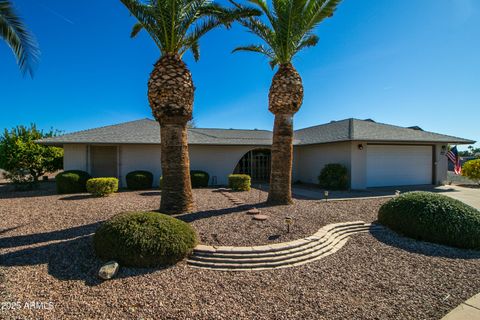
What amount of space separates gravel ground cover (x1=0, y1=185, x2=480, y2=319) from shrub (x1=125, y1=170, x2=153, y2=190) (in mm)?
7026

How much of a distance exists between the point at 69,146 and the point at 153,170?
15.3 ft

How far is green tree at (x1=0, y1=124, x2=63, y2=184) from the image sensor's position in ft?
47.1

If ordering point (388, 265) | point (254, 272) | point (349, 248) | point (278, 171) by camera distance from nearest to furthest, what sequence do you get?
1. point (254, 272)
2. point (388, 265)
3. point (349, 248)
4. point (278, 171)

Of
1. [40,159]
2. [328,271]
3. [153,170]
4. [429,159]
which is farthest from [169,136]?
[429,159]

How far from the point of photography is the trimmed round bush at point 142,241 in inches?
172

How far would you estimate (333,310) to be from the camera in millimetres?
3391

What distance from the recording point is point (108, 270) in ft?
13.3

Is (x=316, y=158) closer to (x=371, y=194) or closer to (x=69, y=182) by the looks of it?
(x=371, y=194)

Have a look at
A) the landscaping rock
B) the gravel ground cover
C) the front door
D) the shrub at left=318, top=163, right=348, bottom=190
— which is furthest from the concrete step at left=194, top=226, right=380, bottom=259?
the front door

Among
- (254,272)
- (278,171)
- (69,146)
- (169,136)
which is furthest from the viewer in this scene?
(69,146)

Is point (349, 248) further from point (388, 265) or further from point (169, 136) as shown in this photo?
point (169, 136)

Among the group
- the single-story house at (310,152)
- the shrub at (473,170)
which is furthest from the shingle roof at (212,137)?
the shrub at (473,170)

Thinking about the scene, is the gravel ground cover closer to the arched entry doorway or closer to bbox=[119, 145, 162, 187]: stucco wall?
bbox=[119, 145, 162, 187]: stucco wall

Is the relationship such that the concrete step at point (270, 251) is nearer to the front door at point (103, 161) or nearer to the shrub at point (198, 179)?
the shrub at point (198, 179)
